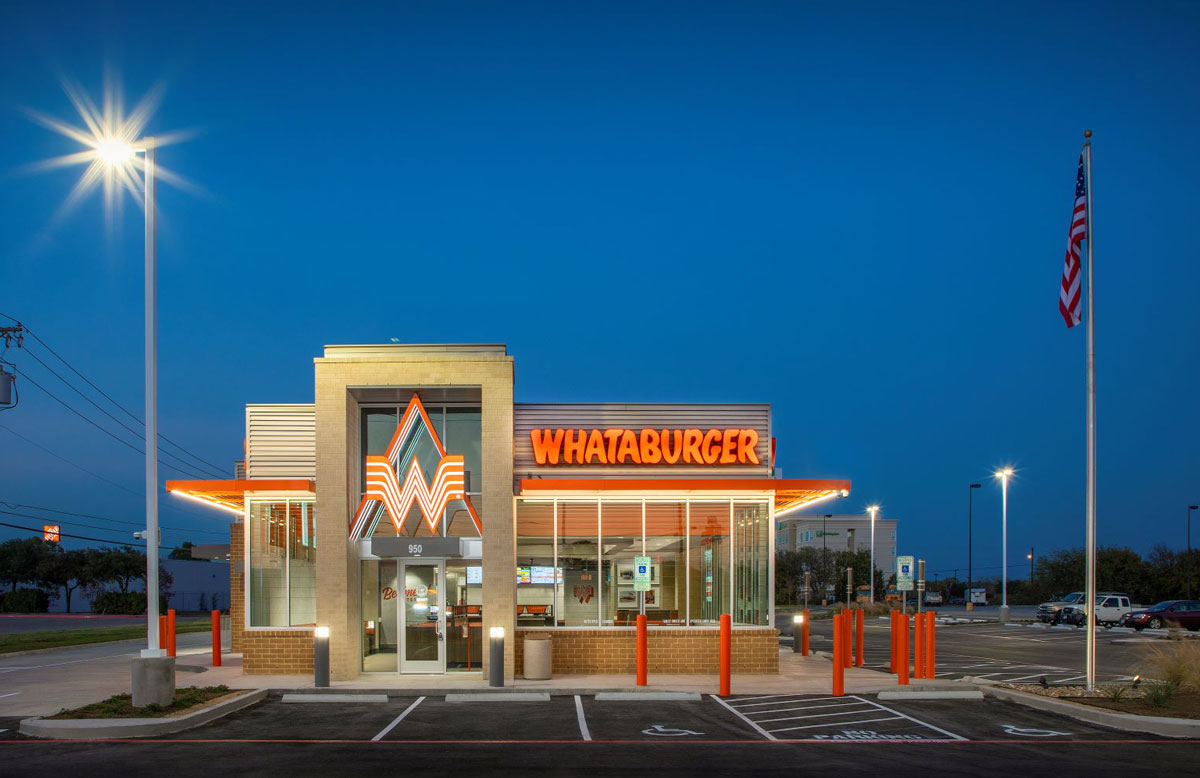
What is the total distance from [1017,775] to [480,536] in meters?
11.9

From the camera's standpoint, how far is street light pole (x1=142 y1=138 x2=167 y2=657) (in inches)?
610

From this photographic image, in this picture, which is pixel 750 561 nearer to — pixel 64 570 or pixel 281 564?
pixel 281 564

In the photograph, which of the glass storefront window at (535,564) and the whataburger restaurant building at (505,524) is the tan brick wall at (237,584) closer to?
the whataburger restaurant building at (505,524)

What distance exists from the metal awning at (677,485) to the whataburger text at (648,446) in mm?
442

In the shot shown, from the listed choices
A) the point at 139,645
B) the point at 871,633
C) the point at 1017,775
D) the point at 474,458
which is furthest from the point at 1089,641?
the point at 139,645

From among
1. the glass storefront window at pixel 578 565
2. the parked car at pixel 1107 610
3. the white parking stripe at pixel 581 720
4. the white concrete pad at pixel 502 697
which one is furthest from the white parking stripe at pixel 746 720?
the parked car at pixel 1107 610

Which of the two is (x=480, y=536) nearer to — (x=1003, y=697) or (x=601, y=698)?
(x=601, y=698)

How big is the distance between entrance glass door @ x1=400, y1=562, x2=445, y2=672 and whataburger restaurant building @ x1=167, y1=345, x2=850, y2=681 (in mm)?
36

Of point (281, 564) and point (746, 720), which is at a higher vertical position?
point (281, 564)

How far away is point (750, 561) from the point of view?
2205cm

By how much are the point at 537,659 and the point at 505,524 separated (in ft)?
8.87

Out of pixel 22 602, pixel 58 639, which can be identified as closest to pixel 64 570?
pixel 22 602

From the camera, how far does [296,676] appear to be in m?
21.0

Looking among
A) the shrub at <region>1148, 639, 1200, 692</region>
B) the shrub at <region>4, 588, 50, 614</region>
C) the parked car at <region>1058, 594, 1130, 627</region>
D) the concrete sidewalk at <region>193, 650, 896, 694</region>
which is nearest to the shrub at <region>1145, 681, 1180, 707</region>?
the shrub at <region>1148, 639, 1200, 692</region>
